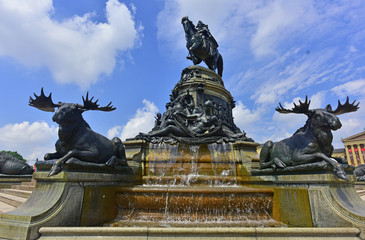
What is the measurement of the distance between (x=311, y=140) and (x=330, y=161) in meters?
0.85

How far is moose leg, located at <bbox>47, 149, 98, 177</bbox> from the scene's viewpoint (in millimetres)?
4714

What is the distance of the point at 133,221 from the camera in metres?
5.26

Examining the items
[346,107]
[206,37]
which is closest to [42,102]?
[346,107]

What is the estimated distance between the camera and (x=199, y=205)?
217 inches

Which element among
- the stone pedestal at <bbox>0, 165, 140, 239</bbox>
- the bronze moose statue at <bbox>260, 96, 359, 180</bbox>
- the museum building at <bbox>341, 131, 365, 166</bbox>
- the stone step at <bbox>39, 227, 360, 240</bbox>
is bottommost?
the stone step at <bbox>39, 227, 360, 240</bbox>

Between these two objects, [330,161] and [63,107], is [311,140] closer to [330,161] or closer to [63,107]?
[330,161]

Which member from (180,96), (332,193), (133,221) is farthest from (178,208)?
(180,96)

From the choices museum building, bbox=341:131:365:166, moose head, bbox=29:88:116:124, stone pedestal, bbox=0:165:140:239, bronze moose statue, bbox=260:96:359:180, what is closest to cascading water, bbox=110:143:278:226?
stone pedestal, bbox=0:165:140:239

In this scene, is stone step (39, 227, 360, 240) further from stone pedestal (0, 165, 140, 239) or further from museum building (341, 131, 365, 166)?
museum building (341, 131, 365, 166)

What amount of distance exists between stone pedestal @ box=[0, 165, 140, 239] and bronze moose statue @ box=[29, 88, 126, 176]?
0.57m

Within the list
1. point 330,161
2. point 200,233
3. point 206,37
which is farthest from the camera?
point 206,37

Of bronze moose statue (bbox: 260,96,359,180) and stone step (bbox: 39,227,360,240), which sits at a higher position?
bronze moose statue (bbox: 260,96,359,180)

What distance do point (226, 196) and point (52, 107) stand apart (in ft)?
19.1

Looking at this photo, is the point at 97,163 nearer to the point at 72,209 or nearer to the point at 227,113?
the point at 72,209
